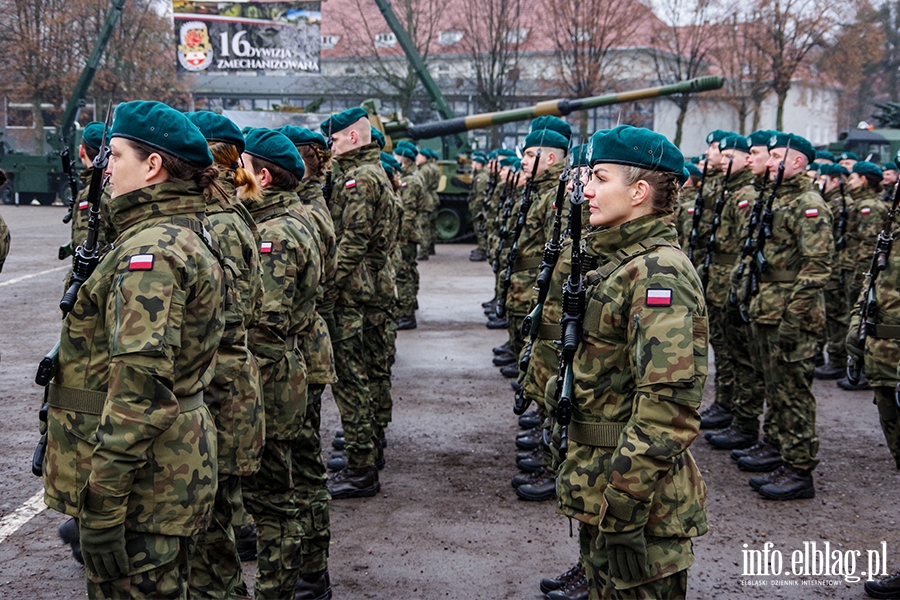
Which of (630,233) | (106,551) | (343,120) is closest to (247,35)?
(343,120)

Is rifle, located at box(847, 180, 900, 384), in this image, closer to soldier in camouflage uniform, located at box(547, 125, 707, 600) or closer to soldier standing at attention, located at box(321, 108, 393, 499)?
soldier in camouflage uniform, located at box(547, 125, 707, 600)

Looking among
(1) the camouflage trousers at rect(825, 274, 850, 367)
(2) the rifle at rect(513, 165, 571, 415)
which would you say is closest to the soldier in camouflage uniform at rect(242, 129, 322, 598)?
(2) the rifle at rect(513, 165, 571, 415)

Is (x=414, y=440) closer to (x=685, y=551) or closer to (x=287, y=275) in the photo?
(x=287, y=275)

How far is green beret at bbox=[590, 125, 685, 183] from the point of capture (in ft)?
10.1

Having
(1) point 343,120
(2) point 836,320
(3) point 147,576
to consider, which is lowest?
(2) point 836,320

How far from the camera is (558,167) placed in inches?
264

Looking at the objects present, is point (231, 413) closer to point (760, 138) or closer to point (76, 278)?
point (76, 278)

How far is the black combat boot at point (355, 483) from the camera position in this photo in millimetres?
5930

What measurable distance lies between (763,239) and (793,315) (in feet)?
2.05

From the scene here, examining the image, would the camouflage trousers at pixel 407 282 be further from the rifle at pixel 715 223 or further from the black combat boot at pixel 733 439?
the black combat boot at pixel 733 439

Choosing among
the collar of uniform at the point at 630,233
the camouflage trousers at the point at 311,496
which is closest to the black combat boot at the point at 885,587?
the collar of uniform at the point at 630,233

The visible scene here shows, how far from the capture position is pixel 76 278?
10.2 ft

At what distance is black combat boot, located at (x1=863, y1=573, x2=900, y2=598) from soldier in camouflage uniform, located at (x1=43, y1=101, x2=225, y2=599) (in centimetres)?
342

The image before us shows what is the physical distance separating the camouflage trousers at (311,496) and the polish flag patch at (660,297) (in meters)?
2.22
